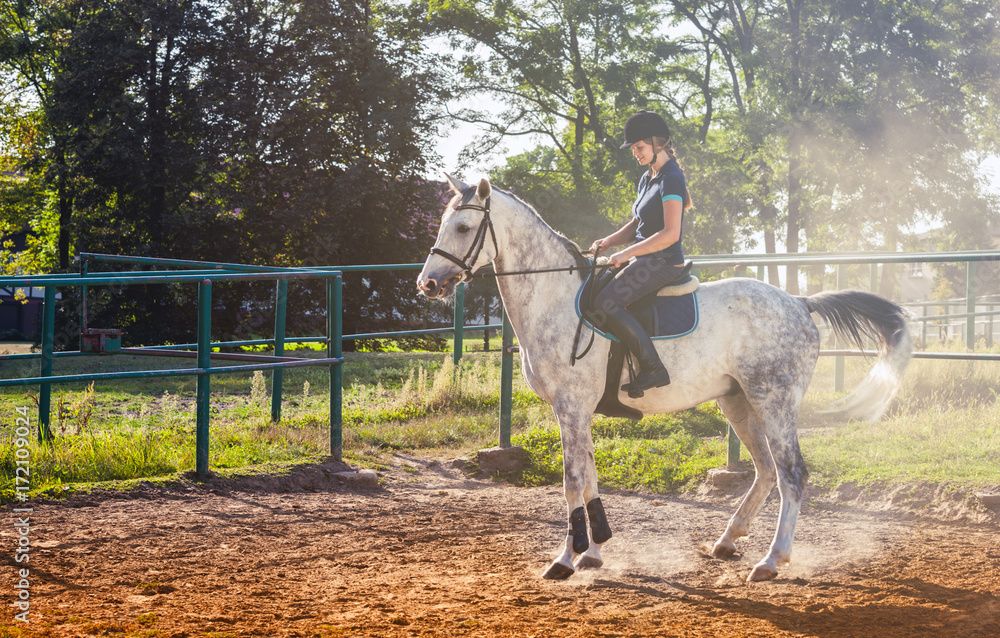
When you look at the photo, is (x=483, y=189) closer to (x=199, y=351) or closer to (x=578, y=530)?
(x=578, y=530)

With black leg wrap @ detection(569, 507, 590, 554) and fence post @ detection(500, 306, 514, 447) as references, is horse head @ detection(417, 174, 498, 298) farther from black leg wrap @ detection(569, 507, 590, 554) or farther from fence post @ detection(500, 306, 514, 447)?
fence post @ detection(500, 306, 514, 447)

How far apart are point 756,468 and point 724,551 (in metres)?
0.54

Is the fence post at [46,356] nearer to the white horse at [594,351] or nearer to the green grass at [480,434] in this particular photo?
the green grass at [480,434]

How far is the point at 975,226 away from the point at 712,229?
8583mm

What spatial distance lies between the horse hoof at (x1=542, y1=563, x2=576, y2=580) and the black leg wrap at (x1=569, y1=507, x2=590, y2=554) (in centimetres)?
13

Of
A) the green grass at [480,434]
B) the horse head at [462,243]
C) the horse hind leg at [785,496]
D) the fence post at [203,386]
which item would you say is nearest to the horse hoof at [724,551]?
the horse hind leg at [785,496]

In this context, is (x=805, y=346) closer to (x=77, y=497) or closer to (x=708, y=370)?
(x=708, y=370)

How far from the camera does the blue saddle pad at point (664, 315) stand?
14.7ft

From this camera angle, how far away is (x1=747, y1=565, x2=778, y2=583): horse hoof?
416 centimetres

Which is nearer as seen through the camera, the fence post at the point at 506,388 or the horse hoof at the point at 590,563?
the horse hoof at the point at 590,563

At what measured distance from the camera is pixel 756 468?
4750mm

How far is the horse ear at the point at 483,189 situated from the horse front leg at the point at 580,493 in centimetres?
130

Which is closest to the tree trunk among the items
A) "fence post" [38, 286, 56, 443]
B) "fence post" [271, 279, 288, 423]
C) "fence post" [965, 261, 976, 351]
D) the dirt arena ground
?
"fence post" [965, 261, 976, 351]

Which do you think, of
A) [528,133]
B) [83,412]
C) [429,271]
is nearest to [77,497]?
[83,412]
